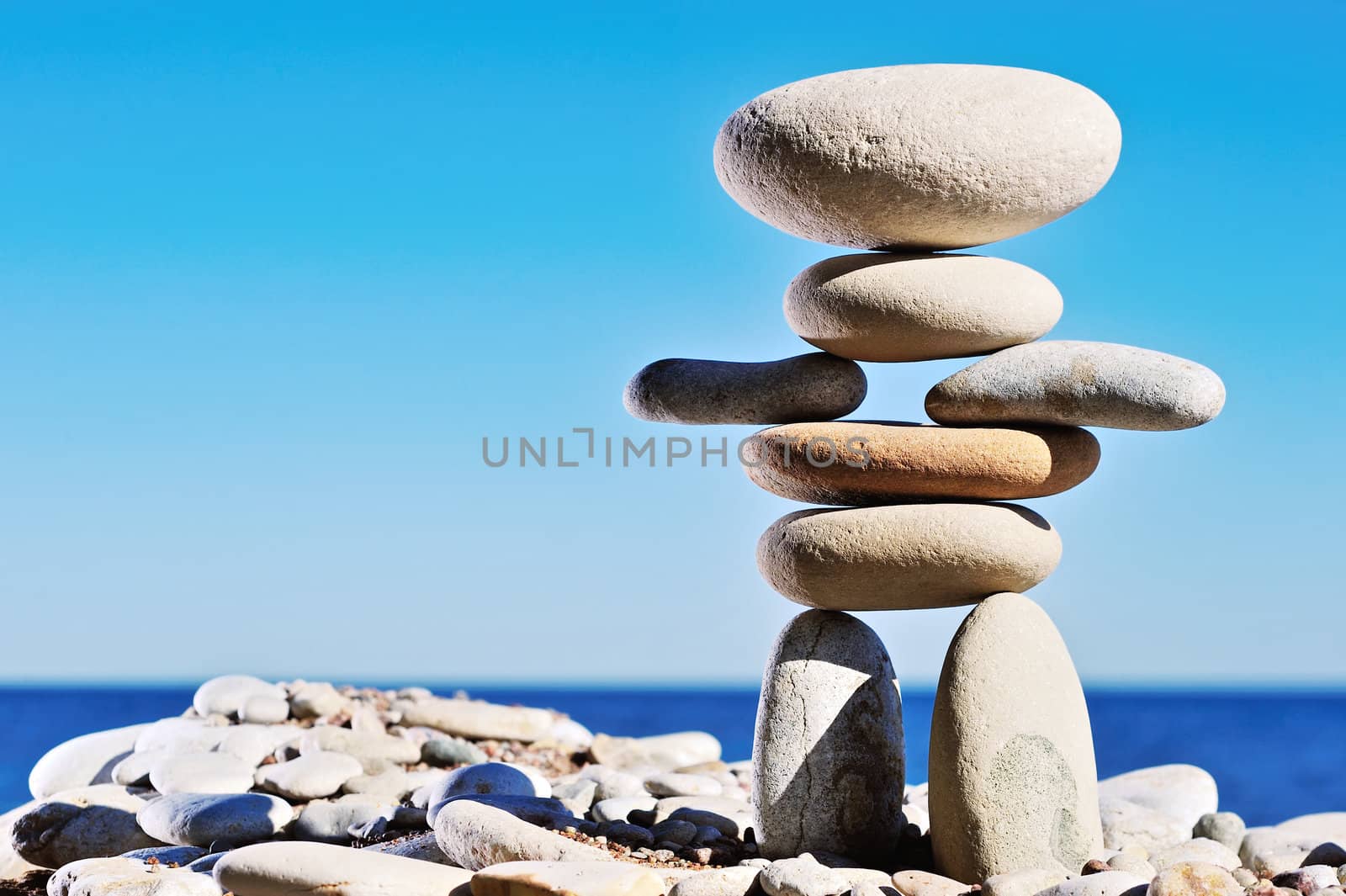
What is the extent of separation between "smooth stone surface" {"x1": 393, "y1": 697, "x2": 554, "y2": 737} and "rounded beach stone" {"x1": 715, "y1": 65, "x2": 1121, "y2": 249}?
6.58m

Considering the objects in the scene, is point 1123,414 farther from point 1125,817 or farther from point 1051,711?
point 1125,817

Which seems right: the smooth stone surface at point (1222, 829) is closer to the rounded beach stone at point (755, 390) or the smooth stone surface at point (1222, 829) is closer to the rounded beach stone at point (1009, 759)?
the rounded beach stone at point (1009, 759)

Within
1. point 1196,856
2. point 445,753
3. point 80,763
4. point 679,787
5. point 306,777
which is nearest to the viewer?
point 1196,856

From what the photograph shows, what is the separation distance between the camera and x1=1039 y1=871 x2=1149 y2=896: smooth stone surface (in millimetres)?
4730

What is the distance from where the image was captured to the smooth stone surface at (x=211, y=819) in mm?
7102

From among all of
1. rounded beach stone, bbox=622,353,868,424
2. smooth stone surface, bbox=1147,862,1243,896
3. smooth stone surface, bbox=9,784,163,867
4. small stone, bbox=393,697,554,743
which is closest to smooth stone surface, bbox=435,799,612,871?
rounded beach stone, bbox=622,353,868,424

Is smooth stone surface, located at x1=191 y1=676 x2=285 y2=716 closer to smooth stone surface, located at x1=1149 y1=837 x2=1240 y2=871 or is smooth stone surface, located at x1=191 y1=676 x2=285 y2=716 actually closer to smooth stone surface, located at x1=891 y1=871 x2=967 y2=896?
smooth stone surface, located at x1=891 y1=871 x2=967 y2=896

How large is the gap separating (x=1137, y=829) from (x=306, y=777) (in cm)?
536

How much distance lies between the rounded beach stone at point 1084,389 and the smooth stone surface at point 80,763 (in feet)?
24.2

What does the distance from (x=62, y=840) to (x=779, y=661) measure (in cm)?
446

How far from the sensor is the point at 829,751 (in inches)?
235

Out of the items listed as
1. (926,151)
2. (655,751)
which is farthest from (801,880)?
(655,751)

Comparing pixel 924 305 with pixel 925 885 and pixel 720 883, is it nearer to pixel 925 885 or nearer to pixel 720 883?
pixel 925 885

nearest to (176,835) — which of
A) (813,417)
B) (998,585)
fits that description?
(813,417)
